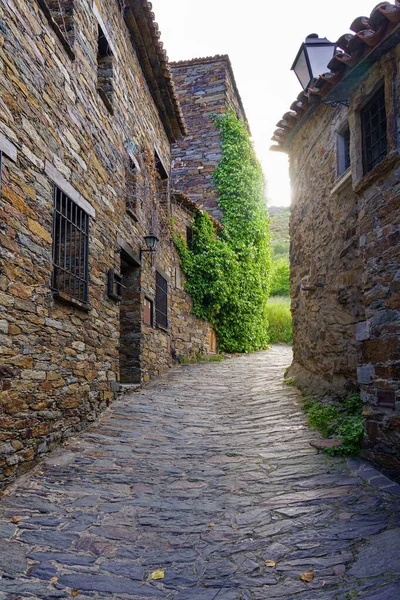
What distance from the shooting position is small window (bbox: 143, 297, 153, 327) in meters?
9.20

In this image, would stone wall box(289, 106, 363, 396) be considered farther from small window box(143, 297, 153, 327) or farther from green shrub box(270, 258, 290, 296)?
green shrub box(270, 258, 290, 296)

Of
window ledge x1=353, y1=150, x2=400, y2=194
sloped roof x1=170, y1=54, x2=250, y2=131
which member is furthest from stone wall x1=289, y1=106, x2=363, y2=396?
sloped roof x1=170, y1=54, x2=250, y2=131

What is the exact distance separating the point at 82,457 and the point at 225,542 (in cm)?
210

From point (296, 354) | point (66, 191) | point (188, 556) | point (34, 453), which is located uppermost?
point (66, 191)

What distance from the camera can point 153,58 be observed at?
31.6 feet

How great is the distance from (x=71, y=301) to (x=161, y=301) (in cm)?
507

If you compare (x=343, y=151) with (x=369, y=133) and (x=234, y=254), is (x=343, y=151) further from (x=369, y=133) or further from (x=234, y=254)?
(x=234, y=254)

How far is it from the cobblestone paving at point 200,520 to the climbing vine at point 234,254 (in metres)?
6.92

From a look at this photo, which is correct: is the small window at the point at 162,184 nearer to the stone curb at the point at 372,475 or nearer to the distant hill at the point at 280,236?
the stone curb at the point at 372,475

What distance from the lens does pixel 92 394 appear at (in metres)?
6.32

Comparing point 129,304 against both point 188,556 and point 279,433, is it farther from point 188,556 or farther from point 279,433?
point 188,556

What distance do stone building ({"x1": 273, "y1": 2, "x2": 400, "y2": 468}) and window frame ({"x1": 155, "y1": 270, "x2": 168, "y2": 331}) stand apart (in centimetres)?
307

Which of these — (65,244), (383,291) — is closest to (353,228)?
(383,291)

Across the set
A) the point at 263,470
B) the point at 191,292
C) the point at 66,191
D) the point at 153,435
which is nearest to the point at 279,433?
the point at 263,470
